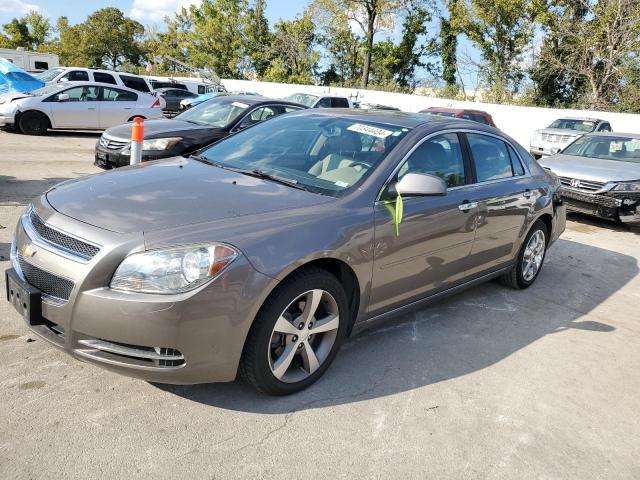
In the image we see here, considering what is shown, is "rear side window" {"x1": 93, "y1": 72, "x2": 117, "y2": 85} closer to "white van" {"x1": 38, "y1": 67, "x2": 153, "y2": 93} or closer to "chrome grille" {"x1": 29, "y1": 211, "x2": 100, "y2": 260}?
"white van" {"x1": 38, "y1": 67, "x2": 153, "y2": 93}

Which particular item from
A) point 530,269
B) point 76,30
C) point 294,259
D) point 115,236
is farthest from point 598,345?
point 76,30

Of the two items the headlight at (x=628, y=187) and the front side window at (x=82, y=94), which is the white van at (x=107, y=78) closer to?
the front side window at (x=82, y=94)

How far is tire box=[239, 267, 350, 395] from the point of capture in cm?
293

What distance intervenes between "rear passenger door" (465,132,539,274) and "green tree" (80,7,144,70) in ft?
223

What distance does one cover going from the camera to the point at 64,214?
2.97 meters

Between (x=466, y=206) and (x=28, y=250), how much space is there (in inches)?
117

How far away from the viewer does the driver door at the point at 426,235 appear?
3.58 meters

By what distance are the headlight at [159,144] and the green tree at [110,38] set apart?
6344 cm

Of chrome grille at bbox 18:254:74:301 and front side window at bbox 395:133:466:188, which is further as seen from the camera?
front side window at bbox 395:133:466:188

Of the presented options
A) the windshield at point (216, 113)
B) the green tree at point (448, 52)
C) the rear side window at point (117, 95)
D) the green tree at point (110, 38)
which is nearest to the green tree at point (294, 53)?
the green tree at point (448, 52)

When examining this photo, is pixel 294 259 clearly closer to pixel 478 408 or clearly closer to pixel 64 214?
pixel 64 214

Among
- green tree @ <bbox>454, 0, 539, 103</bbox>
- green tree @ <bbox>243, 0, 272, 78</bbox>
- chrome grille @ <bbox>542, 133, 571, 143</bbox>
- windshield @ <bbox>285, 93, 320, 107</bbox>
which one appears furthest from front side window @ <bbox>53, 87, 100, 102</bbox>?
green tree @ <bbox>243, 0, 272, 78</bbox>

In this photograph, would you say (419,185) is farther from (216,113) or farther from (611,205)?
(216,113)

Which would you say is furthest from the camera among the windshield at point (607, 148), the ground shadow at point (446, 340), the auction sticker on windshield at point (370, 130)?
the windshield at point (607, 148)
